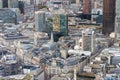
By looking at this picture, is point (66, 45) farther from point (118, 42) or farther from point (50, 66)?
point (50, 66)

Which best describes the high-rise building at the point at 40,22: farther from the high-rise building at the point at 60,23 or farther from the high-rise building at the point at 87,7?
the high-rise building at the point at 87,7

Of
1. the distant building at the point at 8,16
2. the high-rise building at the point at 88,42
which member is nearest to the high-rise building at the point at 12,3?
the distant building at the point at 8,16

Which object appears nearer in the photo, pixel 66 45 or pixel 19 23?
pixel 66 45

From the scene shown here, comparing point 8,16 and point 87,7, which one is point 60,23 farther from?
point 87,7

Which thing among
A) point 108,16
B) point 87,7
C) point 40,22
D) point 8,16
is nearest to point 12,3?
point 8,16

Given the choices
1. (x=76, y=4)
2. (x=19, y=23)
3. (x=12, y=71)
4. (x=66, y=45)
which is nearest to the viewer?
(x=12, y=71)

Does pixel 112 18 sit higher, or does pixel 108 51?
pixel 112 18

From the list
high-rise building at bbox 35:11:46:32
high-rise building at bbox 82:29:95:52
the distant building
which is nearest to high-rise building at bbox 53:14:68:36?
high-rise building at bbox 35:11:46:32

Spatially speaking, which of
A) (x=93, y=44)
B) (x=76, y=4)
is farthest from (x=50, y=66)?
(x=76, y=4)

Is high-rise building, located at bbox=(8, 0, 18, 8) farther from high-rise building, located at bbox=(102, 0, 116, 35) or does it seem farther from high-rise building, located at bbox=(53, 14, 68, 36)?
high-rise building, located at bbox=(102, 0, 116, 35)
